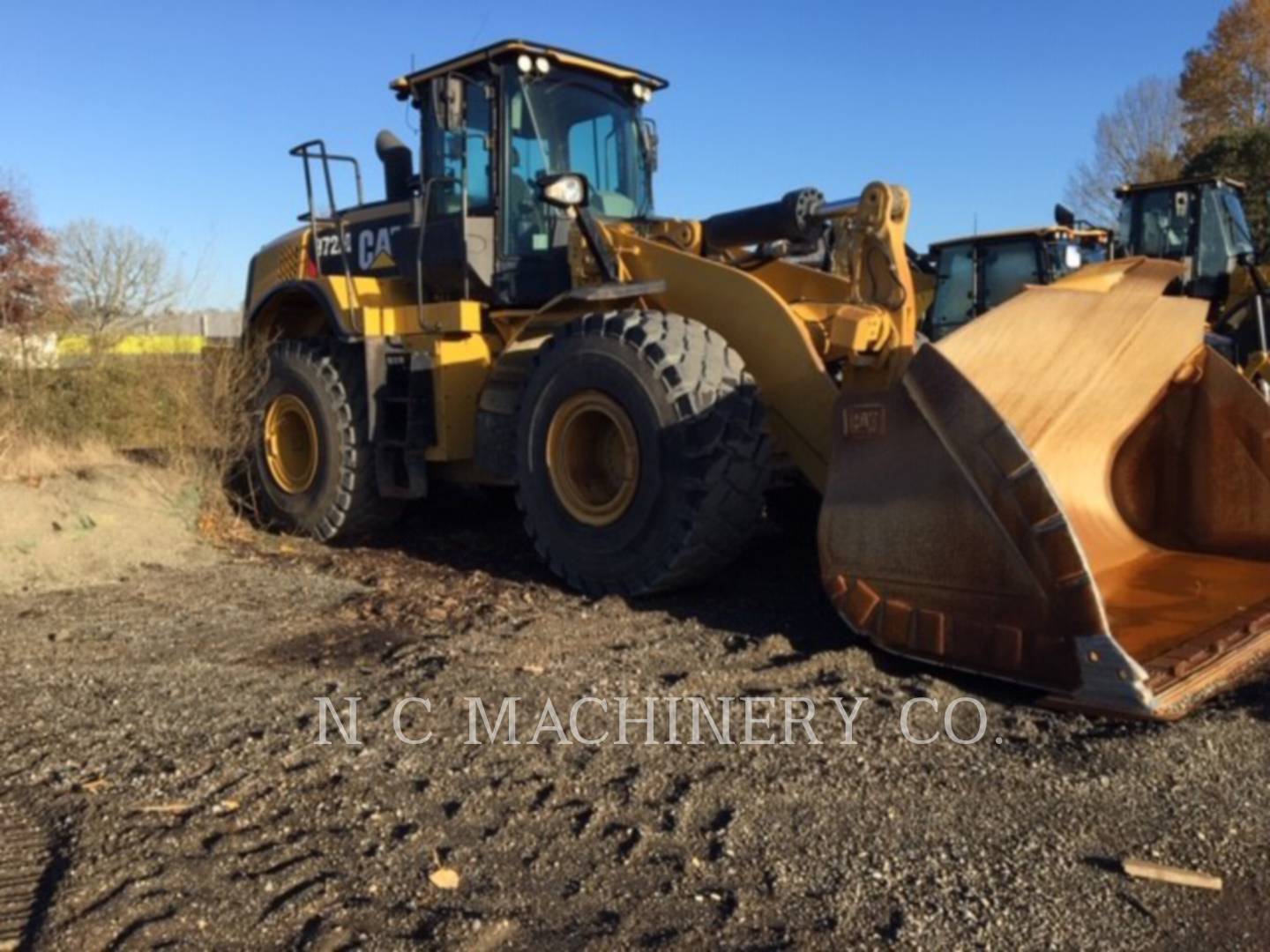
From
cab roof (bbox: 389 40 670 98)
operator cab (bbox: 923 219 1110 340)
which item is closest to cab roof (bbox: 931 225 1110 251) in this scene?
operator cab (bbox: 923 219 1110 340)

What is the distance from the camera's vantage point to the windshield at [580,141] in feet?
22.6

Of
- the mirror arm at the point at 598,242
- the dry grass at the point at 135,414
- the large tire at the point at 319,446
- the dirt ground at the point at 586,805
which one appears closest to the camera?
the dirt ground at the point at 586,805

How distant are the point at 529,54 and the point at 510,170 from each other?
0.68 meters

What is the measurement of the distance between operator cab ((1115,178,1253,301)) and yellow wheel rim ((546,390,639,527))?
10572 mm

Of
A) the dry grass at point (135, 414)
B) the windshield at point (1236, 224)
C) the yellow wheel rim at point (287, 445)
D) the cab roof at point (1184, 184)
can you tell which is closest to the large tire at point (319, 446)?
the yellow wheel rim at point (287, 445)

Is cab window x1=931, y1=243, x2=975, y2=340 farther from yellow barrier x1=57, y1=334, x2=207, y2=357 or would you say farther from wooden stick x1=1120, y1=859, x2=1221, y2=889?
wooden stick x1=1120, y1=859, x2=1221, y2=889

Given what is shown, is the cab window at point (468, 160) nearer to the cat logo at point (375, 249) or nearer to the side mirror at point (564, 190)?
the cat logo at point (375, 249)

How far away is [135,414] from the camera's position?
9.37 metres

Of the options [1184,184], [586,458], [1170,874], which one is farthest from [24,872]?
[1184,184]

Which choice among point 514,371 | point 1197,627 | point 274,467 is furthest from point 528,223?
point 1197,627

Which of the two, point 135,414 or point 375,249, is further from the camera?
point 135,414

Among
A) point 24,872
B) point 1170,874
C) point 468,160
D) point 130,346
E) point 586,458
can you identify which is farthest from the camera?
point 130,346

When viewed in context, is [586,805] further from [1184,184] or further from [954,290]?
[1184,184]

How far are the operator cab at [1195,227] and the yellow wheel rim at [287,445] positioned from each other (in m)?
10.7
